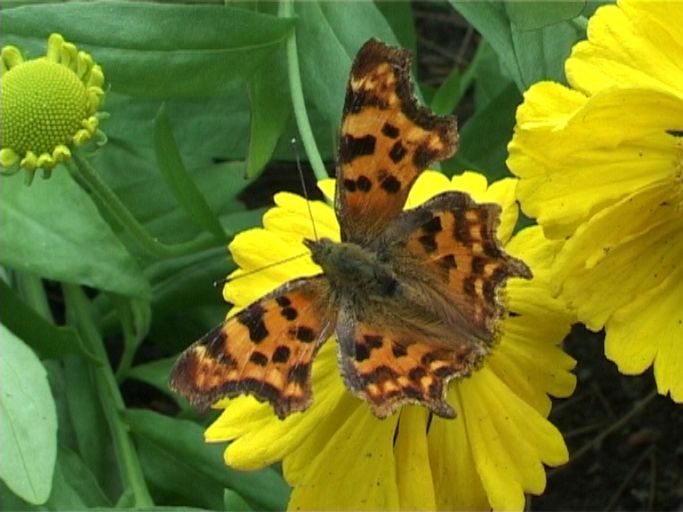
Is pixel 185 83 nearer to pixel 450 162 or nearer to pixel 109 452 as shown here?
pixel 450 162

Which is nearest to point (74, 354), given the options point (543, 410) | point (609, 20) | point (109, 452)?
point (109, 452)

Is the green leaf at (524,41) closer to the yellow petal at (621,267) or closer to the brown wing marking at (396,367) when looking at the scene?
the yellow petal at (621,267)

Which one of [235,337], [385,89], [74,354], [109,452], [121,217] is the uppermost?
[385,89]

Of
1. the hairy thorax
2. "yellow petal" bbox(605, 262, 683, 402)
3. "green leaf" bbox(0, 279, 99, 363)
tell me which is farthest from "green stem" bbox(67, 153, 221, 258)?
"yellow petal" bbox(605, 262, 683, 402)

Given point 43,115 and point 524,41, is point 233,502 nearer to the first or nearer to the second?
point 43,115

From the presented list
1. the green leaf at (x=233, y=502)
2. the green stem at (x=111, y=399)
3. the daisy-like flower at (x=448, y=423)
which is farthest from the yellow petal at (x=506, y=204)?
the green stem at (x=111, y=399)

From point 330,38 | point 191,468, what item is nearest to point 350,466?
point 191,468
